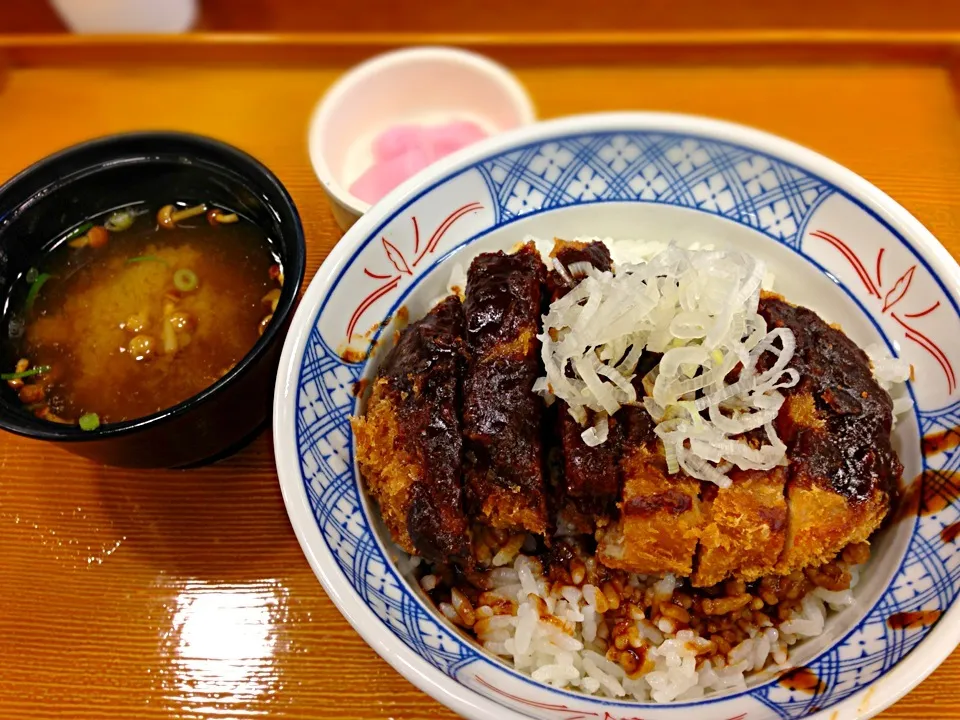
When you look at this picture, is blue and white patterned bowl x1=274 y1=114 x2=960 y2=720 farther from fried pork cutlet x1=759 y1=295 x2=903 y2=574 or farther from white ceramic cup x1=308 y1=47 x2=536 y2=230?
white ceramic cup x1=308 y1=47 x2=536 y2=230

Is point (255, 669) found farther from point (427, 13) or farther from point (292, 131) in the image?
point (427, 13)

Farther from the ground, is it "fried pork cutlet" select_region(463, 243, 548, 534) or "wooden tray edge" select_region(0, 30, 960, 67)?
"wooden tray edge" select_region(0, 30, 960, 67)

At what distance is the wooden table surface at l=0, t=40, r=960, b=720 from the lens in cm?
182

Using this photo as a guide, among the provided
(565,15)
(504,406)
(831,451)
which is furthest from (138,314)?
(565,15)

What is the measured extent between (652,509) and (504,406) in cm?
44

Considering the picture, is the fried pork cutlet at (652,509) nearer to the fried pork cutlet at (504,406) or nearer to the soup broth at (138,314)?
the fried pork cutlet at (504,406)

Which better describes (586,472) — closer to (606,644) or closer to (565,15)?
(606,644)

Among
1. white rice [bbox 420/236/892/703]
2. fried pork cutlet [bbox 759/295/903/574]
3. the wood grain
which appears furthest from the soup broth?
the wood grain

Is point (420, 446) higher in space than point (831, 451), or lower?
lower

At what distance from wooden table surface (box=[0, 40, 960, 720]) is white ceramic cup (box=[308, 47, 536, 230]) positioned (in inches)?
8.5

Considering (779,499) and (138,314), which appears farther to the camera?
(138,314)

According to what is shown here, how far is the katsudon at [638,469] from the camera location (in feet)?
5.44

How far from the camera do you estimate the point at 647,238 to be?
7.67 ft

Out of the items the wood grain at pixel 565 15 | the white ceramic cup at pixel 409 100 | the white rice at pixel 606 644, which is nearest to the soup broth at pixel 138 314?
the white ceramic cup at pixel 409 100
